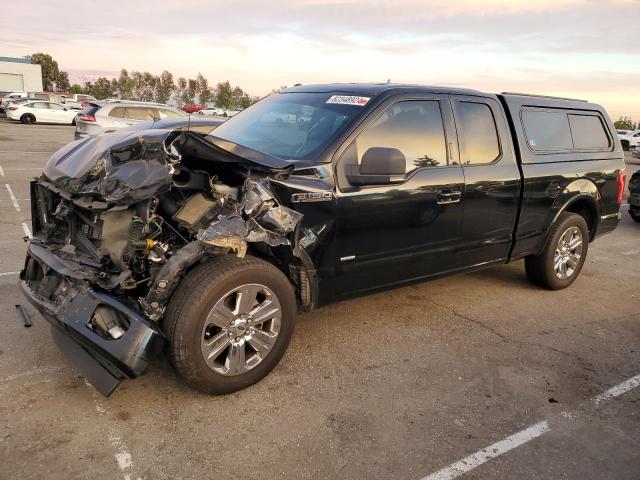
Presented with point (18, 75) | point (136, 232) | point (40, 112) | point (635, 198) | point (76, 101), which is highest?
point (136, 232)

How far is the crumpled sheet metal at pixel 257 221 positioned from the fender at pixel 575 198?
307 cm

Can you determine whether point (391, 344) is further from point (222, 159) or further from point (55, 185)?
point (55, 185)

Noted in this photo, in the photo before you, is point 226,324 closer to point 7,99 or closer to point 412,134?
point 412,134

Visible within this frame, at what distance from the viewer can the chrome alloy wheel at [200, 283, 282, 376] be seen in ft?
10.3

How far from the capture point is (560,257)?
5.59m

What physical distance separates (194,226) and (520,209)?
3.13 metres

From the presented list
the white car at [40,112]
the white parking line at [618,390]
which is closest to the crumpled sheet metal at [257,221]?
the white parking line at [618,390]

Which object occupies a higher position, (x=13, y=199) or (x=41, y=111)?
(x=13, y=199)

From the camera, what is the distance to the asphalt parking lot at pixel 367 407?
2723 mm

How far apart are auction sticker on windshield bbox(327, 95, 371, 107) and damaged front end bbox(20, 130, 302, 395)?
869mm

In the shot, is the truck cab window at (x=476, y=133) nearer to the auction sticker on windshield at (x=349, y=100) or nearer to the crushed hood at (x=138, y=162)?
the auction sticker on windshield at (x=349, y=100)

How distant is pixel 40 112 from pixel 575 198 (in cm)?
2991

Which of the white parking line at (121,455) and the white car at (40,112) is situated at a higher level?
the white parking line at (121,455)

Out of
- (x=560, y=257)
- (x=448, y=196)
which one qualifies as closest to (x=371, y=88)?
(x=448, y=196)
